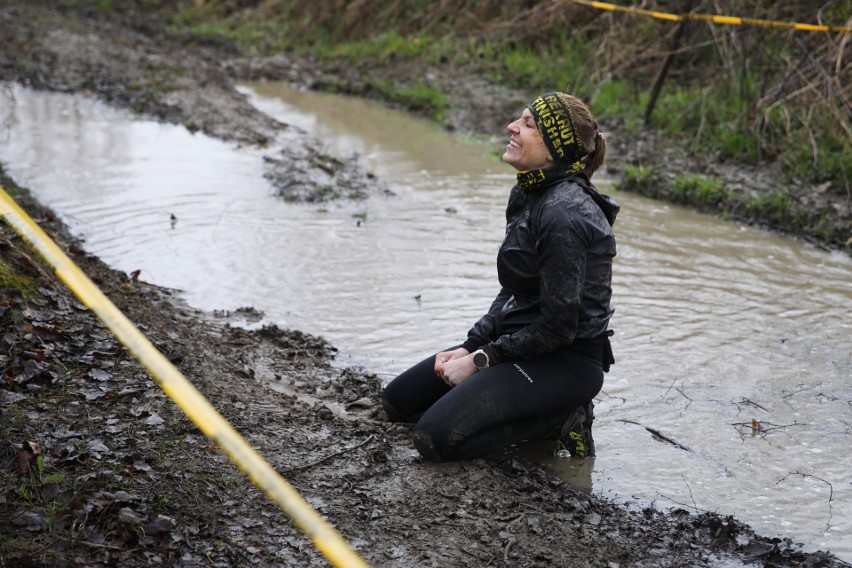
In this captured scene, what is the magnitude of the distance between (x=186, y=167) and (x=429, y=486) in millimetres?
7287

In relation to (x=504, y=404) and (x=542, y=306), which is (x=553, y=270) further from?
(x=504, y=404)

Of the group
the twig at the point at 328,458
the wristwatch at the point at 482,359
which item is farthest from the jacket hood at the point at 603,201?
the twig at the point at 328,458

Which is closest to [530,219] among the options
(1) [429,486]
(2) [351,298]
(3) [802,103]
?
(1) [429,486]

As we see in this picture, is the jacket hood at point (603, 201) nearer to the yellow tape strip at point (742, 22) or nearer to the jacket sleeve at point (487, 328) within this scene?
the jacket sleeve at point (487, 328)

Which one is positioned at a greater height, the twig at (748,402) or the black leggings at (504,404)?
the black leggings at (504,404)

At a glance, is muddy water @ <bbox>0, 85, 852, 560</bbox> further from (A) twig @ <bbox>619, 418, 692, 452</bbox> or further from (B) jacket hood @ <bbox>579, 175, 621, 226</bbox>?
(B) jacket hood @ <bbox>579, 175, 621, 226</bbox>

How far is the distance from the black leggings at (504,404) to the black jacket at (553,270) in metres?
0.11

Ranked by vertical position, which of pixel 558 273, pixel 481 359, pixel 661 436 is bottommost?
pixel 661 436

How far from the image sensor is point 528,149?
4598 mm

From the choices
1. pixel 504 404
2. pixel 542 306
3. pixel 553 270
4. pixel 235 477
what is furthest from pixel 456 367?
pixel 235 477

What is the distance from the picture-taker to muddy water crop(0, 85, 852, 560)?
4.95m

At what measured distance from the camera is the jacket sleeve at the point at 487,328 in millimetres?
4867

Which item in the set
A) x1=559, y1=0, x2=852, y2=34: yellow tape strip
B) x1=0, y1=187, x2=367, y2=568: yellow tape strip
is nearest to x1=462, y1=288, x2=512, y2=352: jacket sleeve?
x1=0, y1=187, x2=367, y2=568: yellow tape strip

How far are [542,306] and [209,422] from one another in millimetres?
2016
